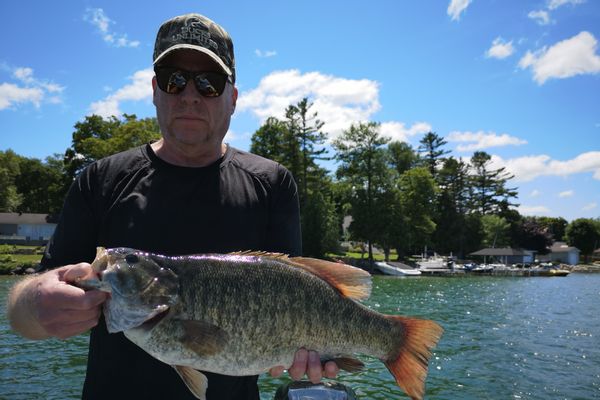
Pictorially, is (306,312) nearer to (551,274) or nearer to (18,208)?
(551,274)

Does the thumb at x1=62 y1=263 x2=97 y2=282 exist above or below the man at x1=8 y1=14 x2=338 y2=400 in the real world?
below

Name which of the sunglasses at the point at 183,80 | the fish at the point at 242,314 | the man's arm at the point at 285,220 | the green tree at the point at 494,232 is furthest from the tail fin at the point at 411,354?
the green tree at the point at 494,232

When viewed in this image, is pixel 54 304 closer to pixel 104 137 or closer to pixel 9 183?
pixel 104 137

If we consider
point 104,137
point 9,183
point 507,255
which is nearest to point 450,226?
point 507,255

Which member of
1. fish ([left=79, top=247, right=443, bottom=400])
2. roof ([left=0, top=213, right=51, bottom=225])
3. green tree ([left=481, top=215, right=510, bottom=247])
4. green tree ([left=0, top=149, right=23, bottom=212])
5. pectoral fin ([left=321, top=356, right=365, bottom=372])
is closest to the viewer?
fish ([left=79, top=247, right=443, bottom=400])

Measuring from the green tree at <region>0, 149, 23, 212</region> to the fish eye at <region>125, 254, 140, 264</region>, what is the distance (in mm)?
91164

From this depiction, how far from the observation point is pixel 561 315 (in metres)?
28.0

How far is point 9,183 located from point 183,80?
96.3 metres

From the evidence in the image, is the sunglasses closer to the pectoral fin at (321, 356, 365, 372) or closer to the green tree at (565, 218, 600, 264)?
the pectoral fin at (321, 356, 365, 372)

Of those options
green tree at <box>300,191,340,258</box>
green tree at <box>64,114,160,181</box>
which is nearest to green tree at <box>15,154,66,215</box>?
green tree at <box>64,114,160,181</box>

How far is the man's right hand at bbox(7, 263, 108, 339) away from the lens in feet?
7.05

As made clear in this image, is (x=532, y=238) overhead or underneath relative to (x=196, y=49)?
overhead

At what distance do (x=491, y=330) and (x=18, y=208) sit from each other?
286 ft

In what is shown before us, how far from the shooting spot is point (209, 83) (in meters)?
2.93
